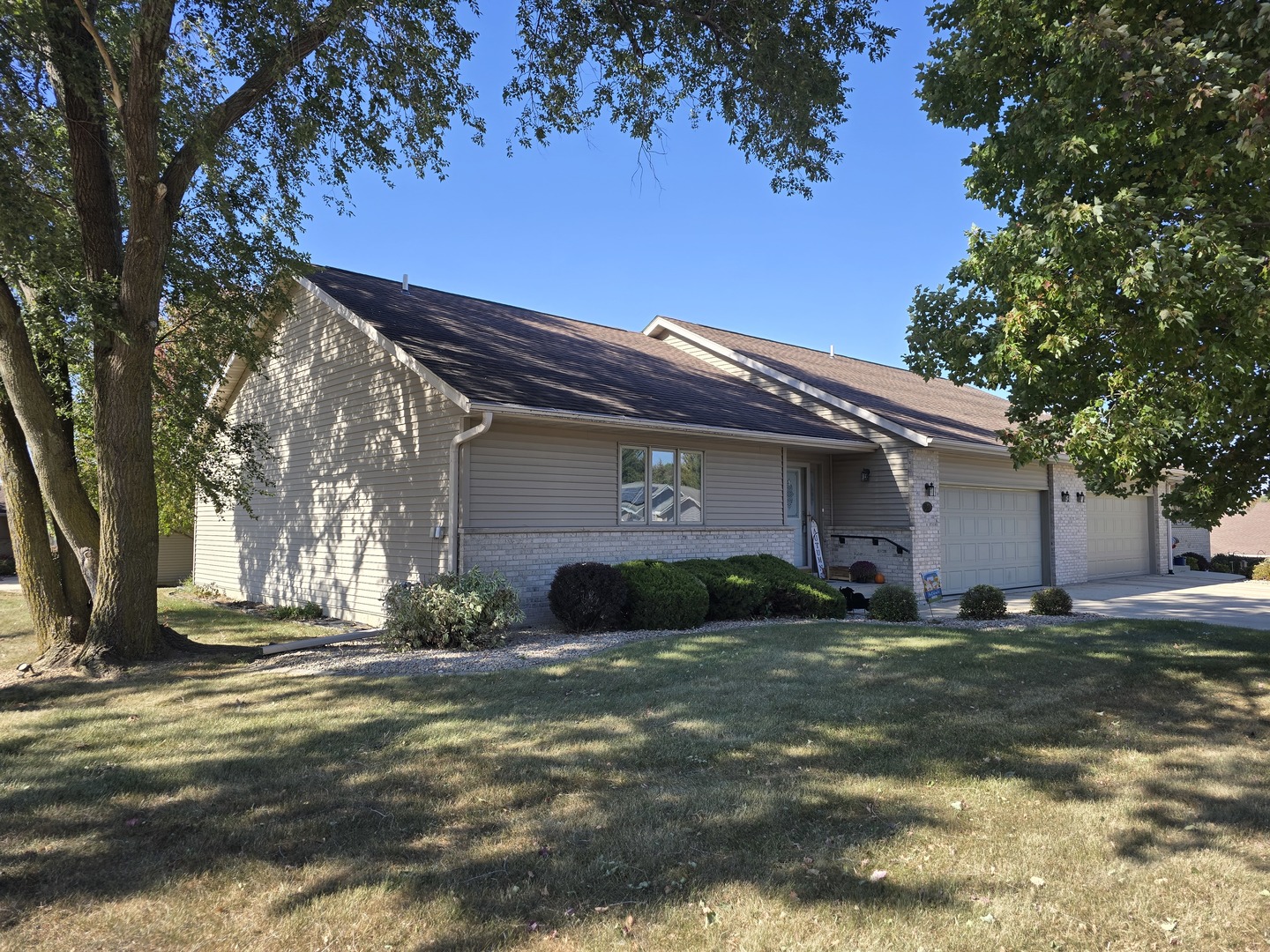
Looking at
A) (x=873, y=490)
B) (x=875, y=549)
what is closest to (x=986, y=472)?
(x=873, y=490)

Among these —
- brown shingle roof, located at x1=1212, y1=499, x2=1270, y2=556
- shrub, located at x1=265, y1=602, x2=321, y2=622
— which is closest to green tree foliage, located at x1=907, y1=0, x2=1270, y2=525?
shrub, located at x1=265, y1=602, x2=321, y2=622

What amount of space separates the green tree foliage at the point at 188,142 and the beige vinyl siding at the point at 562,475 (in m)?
3.75

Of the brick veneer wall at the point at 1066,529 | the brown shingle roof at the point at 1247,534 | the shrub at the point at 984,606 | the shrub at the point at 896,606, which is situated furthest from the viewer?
the brown shingle roof at the point at 1247,534

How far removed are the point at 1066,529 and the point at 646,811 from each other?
1759cm

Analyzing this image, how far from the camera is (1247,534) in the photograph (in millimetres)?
35156

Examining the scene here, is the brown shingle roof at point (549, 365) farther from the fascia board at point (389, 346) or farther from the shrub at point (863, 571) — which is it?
the shrub at point (863, 571)

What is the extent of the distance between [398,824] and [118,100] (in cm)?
812

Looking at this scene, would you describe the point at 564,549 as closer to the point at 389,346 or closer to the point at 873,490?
the point at 389,346

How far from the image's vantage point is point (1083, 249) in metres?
5.97

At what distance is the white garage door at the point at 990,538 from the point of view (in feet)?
55.6

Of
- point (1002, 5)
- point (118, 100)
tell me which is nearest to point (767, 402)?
point (1002, 5)

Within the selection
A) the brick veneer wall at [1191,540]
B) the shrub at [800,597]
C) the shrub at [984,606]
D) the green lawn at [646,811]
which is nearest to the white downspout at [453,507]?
the green lawn at [646,811]

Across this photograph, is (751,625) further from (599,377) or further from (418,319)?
(418,319)

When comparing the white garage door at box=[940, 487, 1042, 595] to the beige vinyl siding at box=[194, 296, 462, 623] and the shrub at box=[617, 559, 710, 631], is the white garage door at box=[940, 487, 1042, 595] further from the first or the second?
the beige vinyl siding at box=[194, 296, 462, 623]
